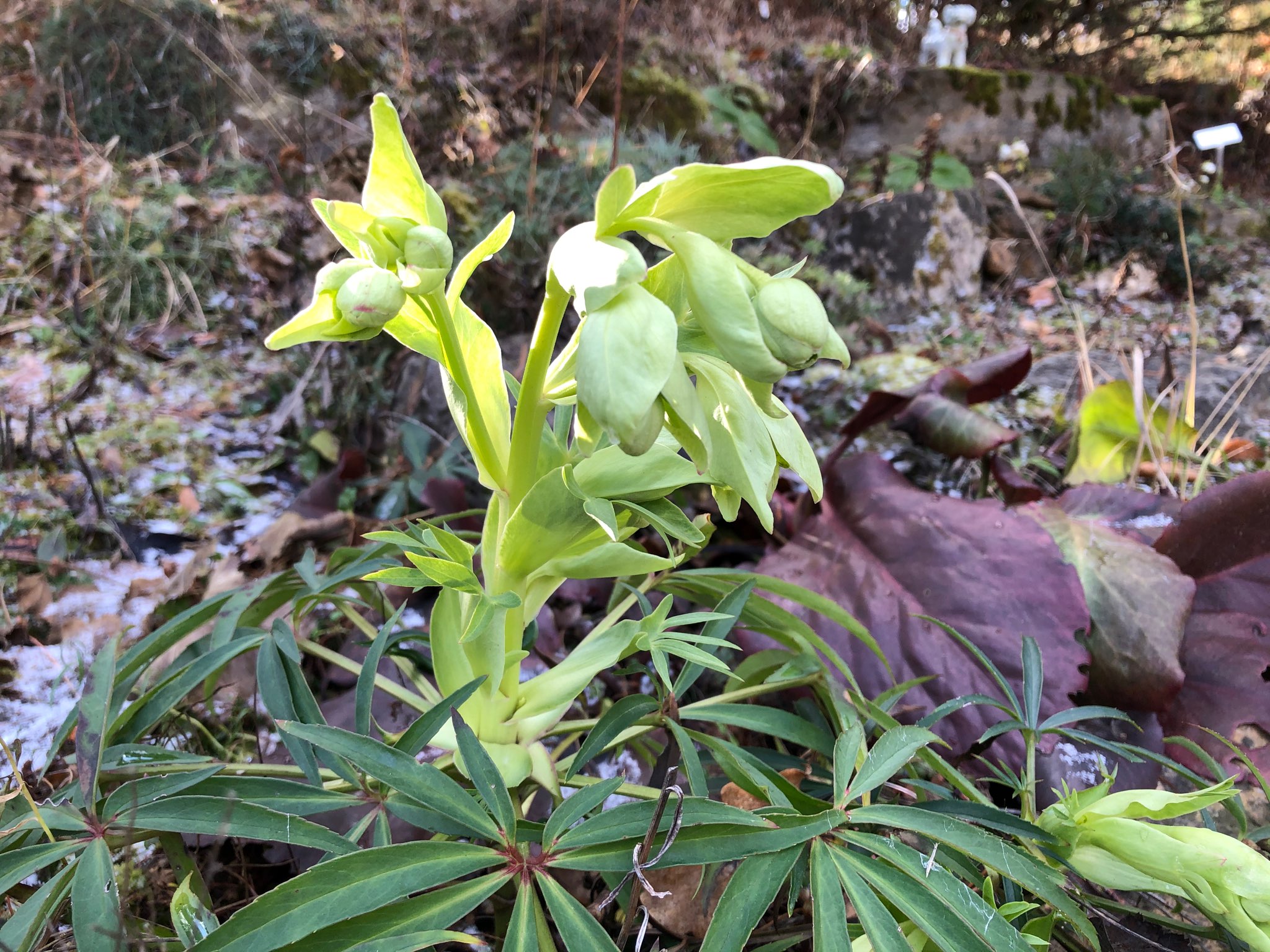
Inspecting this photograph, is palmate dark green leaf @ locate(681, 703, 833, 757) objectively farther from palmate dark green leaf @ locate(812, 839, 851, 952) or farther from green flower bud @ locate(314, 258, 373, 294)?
green flower bud @ locate(314, 258, 373, 294)

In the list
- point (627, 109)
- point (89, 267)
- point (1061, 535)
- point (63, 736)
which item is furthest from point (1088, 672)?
point (627, 109)

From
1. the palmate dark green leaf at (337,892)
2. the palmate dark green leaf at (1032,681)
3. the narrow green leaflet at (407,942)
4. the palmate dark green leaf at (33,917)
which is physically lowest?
the palmate dark green leaf at (33,917)

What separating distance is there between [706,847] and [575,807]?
0.26ft

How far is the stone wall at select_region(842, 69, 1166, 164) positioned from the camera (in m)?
3.76

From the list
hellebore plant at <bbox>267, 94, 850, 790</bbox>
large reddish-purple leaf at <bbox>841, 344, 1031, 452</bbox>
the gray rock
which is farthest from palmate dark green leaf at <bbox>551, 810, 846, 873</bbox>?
the gray rock

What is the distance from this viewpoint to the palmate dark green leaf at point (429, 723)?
489mm

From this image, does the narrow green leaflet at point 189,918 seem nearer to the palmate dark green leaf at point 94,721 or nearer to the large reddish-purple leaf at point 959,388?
the palmate dark green leaf at point 94,721

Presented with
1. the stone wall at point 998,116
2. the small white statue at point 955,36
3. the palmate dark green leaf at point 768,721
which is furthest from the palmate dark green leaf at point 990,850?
the small white statue at point 955,36

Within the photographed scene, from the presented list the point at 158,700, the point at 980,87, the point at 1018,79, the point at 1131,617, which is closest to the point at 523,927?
the point at 158,700

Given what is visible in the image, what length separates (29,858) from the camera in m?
0.44

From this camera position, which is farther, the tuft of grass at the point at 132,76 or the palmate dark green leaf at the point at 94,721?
the tuft of grass at the point at 132,76

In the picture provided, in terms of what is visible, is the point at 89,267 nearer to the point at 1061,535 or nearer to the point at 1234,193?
the point at 1061,535

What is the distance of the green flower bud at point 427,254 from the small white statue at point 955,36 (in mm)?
4441

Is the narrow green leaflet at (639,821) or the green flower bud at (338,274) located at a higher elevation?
the green flower bud at (338,274)
